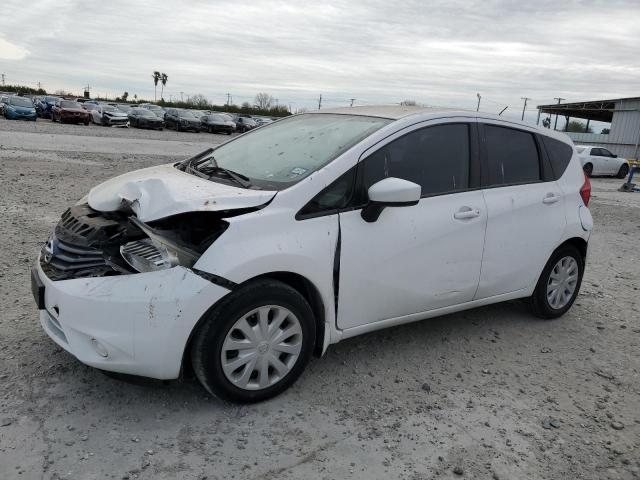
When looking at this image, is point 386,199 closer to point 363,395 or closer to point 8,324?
point 363,395

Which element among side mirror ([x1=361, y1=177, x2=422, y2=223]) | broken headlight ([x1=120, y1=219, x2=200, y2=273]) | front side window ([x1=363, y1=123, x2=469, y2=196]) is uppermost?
front side window ([x1=363, y1=123, x2=469, y2=196])

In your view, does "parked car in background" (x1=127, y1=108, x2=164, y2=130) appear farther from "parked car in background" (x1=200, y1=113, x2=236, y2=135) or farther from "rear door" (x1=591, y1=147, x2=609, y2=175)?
"rear door" (x1=591, y1=147, x2=609, y2=175)

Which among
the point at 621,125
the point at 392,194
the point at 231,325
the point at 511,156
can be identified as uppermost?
the point at 621,125

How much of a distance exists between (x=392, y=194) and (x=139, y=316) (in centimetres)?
153

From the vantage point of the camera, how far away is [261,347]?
3078 millimetres

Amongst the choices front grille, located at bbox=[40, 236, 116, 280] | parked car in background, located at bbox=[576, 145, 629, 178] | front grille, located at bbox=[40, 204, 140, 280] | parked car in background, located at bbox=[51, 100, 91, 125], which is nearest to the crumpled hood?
front grille, located at bbox=[40, 204, 140, 280]

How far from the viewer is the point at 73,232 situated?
327cm

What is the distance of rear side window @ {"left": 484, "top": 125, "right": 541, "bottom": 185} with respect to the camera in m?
4.14

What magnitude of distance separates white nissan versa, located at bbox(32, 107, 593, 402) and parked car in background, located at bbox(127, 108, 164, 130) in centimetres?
3357

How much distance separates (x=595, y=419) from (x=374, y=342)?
4.93ft

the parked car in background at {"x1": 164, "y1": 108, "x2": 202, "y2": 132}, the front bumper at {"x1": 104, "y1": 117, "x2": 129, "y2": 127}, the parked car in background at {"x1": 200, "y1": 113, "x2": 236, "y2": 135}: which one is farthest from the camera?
the parked car in background at {"x1": 200, "y1": 113, "x2": 236, "y2": 135}

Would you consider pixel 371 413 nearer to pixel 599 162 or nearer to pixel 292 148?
pixel 292 148

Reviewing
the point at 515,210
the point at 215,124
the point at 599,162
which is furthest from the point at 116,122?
the point at 515,210

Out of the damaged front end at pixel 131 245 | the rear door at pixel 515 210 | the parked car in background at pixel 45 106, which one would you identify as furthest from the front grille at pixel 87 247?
the parked car in background at pixel 45 106
